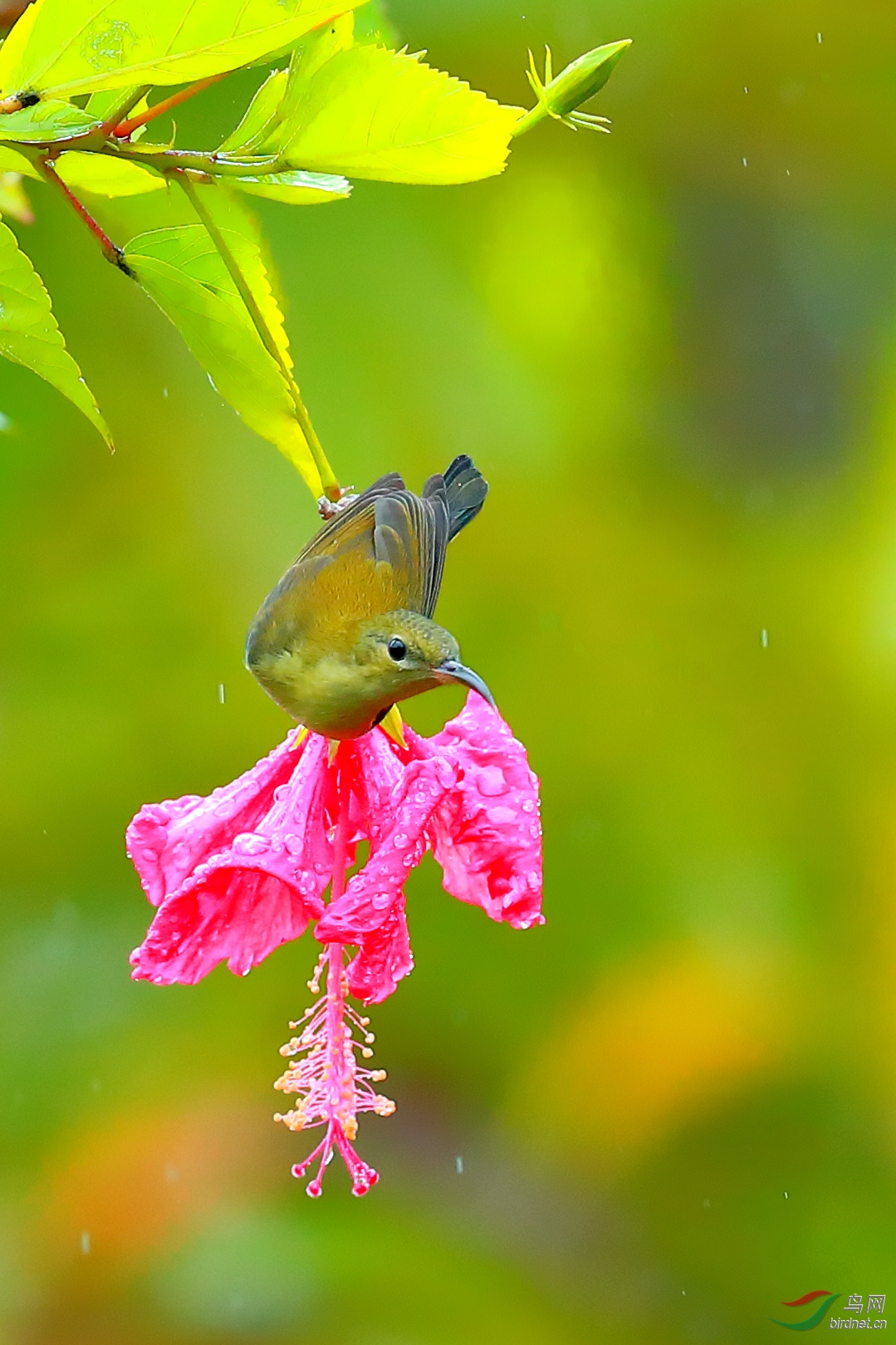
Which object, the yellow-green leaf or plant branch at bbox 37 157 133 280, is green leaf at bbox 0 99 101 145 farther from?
the yellow-green leaf

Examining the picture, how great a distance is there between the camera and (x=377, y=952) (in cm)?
44

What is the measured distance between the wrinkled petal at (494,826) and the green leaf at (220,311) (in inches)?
4.8

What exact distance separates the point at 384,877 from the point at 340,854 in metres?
0.05

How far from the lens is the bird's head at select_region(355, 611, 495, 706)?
17.9 inches

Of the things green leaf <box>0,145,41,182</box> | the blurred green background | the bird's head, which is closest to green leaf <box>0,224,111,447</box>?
green leaf <box>0,145,41,182</box>

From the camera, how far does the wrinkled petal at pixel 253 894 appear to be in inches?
17.1

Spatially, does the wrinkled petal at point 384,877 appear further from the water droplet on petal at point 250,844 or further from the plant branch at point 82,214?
the plant branch at point 82,214

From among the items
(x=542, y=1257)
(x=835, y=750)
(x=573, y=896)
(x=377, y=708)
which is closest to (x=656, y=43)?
(x=835, y=750)

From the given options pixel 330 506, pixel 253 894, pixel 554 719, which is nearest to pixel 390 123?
pixel 330 506

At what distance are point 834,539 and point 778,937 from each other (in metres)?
0.41

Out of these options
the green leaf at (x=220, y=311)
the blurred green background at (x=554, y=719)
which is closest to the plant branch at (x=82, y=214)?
the green leaf at (x=220, y=311)

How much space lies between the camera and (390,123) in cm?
38

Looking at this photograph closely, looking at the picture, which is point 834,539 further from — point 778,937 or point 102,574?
point 102,574

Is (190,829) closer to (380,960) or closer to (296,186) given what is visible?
(380,960)
